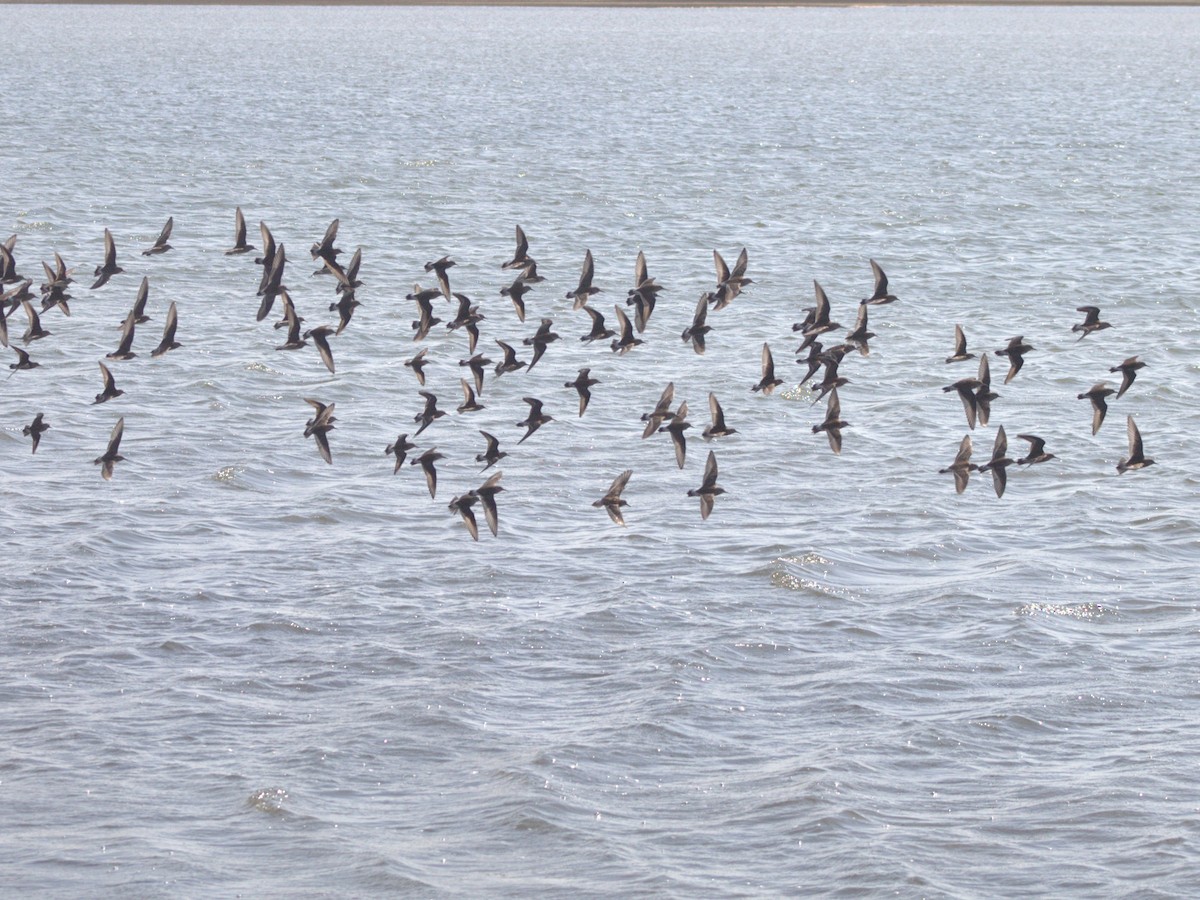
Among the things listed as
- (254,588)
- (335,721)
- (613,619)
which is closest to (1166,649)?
(613,619)

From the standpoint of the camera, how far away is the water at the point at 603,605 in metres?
21.2

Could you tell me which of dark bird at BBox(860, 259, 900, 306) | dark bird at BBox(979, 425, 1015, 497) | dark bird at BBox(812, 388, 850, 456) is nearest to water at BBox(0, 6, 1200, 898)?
dark bird at BBox(979, 425, 1015, 497)

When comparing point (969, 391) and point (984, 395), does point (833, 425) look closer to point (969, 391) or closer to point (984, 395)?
point (969, 391)

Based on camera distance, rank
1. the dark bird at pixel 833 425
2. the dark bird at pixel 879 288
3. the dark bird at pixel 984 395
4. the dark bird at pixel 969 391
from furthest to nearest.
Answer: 1. the dark bird at pixel 833 425
2. the dark bird at pixel 879 288
3. the dark bird at pixel 969 391
4. the dark bird at pixel 984 395

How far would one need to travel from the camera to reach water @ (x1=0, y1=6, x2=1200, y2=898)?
69.4ft

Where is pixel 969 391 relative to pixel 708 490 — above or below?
above

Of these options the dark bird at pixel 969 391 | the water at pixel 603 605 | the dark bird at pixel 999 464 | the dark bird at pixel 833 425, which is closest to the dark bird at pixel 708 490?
the dark bird at pixel 833 425

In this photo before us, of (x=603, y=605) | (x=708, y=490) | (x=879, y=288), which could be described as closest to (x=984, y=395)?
(x=879, y=288)

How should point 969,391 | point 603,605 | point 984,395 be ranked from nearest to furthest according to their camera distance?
1. point 984,395
2. point 969,391
3. point 603,605

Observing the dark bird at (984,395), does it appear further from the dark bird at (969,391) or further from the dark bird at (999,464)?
the dark bird at (999,464)

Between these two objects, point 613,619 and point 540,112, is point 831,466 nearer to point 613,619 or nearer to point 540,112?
point 613,619

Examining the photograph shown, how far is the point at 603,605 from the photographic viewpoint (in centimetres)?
2791

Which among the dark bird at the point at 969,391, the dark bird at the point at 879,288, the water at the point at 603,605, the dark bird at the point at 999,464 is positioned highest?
the dark bird at the point at 879,288

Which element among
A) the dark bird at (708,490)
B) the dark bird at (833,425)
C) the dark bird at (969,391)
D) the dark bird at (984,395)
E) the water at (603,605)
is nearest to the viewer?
the water at (603,605)
